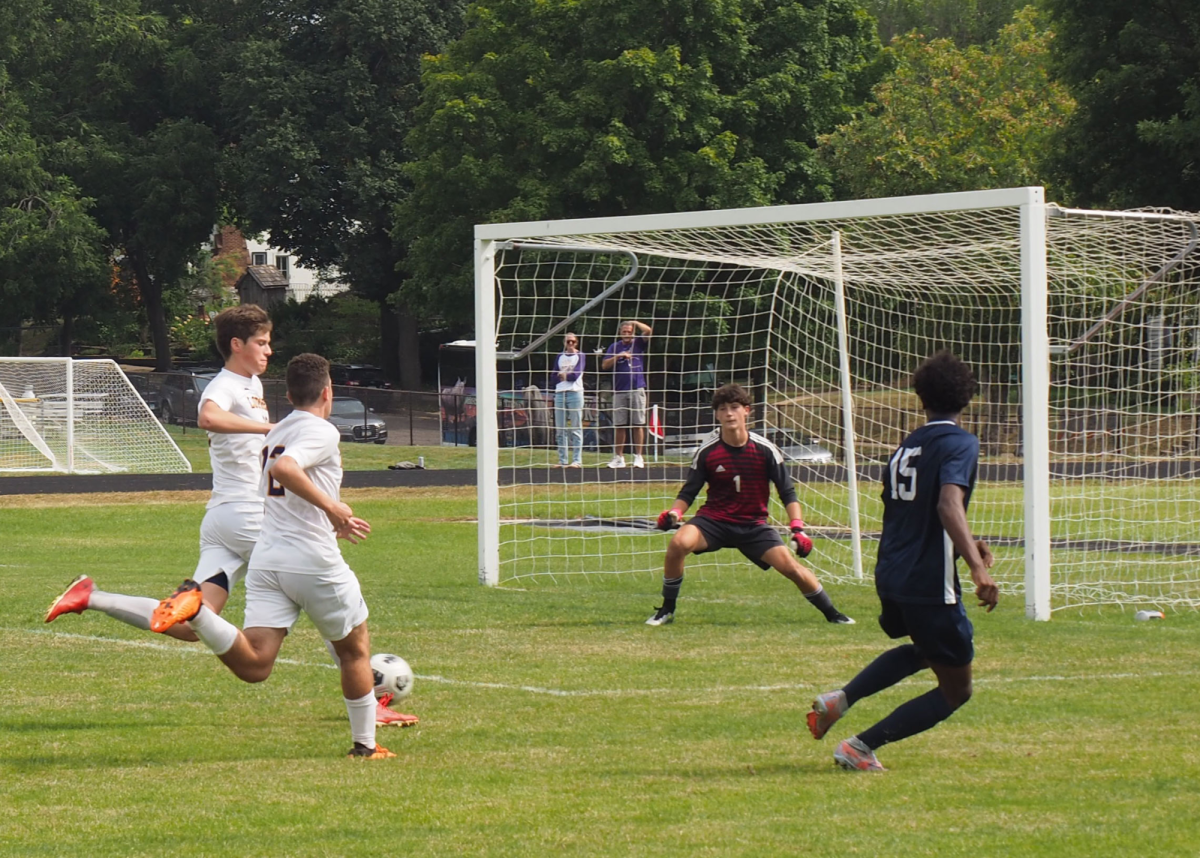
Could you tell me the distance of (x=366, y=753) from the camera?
675 centimetres

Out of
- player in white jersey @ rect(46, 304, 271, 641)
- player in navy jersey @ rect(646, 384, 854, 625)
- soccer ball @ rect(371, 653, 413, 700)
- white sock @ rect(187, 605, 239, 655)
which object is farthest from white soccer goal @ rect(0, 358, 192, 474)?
white sock @ rect(187, 605, 239, 655)

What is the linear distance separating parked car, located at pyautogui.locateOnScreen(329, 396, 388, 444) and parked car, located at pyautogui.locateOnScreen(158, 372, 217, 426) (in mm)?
4152

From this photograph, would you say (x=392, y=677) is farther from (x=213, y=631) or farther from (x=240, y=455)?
(x=240, y=455)

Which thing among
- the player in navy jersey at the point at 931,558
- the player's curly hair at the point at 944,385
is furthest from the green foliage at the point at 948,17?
the player in navy jersey at the point at 931,558

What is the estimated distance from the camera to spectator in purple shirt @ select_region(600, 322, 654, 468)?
61.3 feet

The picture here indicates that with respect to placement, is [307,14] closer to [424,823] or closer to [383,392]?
[383,392]

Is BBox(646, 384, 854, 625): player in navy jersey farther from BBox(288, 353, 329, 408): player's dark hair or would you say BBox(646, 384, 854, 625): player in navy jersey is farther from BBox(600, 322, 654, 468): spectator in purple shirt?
BBox(600, 322, 654, 468): spectator in purple shirt

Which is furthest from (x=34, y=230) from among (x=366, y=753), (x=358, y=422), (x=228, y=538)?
(x=366, y=753)

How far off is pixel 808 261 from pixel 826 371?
8.90 feet

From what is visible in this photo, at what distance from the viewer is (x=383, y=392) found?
127ft

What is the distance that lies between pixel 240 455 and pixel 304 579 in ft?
→ 6.20

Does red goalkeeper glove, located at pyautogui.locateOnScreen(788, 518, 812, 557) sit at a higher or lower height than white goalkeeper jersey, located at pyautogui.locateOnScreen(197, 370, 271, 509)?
lower

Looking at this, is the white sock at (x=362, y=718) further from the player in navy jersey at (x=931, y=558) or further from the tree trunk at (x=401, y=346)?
the tree trunk at (x=401, y=346)

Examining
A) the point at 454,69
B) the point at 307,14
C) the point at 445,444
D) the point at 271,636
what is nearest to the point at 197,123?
the point at 307,14
